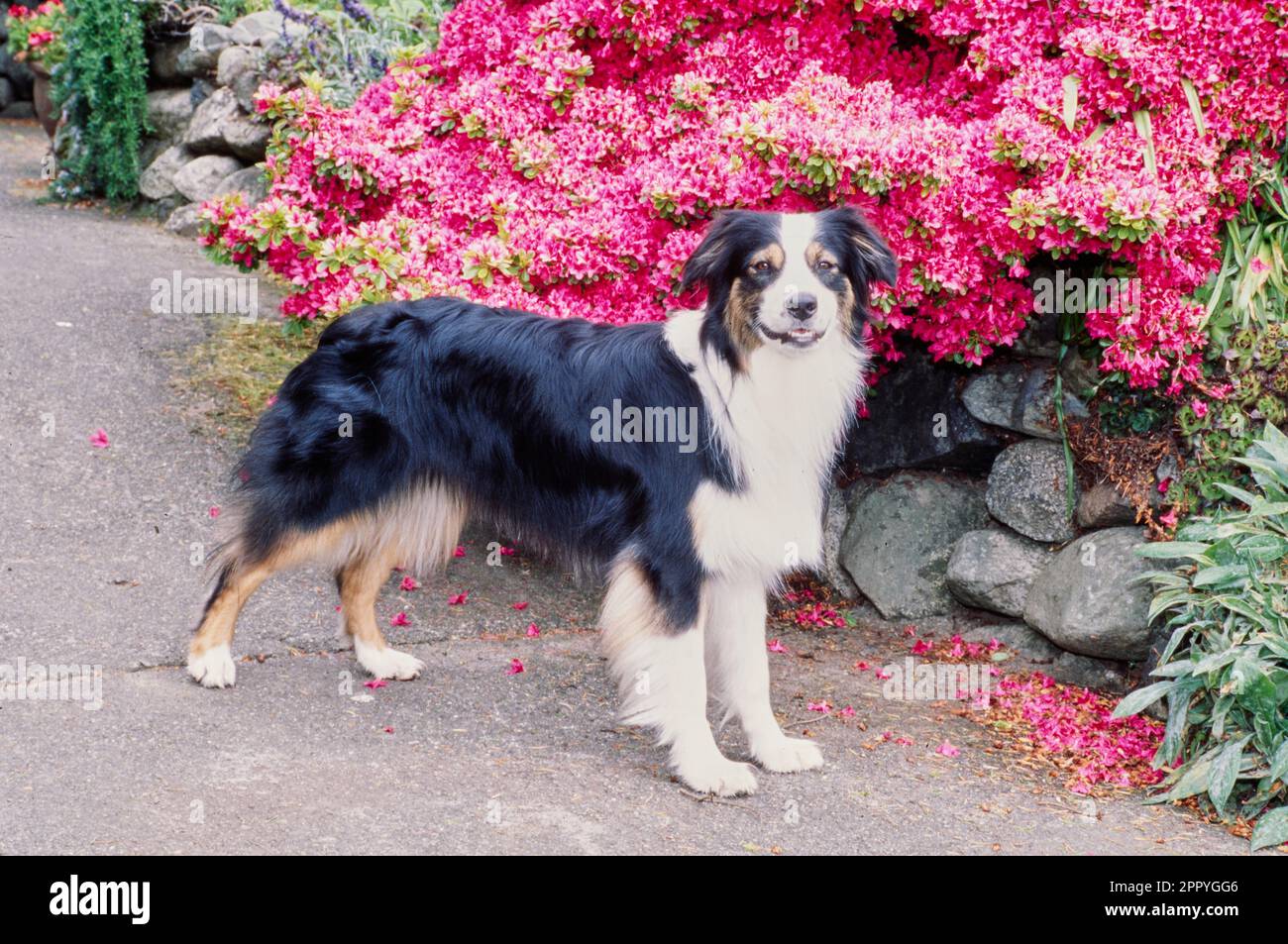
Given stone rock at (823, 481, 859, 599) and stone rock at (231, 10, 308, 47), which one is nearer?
stone rock at (823, 481, 859, 599)

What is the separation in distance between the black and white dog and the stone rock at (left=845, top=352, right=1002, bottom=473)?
4.31 feet

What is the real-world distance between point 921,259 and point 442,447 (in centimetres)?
179

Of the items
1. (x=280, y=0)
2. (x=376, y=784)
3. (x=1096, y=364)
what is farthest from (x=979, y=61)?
(x=280, y=0)

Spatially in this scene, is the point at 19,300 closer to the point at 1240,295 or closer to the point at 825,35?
the point at 825,35

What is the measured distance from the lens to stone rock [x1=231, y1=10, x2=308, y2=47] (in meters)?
9.13

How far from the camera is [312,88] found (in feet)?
19.0

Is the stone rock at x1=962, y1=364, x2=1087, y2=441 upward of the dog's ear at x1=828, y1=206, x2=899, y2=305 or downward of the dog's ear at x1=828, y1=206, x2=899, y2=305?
downward

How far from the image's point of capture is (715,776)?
13.4ft

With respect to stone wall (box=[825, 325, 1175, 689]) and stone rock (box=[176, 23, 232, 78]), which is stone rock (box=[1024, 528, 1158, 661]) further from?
stone rock (box=[176, 23, 232, 78])

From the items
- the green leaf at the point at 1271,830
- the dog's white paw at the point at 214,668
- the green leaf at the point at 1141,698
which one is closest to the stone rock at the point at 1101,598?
the green leaf at the point at 1141,698

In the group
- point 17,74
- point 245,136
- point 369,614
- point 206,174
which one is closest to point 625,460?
point 369,614

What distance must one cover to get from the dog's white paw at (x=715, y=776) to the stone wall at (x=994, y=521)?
1523 millimetres

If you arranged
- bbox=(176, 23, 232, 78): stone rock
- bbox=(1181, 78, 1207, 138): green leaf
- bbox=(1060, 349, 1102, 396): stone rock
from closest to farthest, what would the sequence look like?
bbox=(1181, 78, 1207, 138): green leaf, bbox=(1060, 349, 1102, 396): stone rock, bbox=(176, 23, 232, 78): stone rock

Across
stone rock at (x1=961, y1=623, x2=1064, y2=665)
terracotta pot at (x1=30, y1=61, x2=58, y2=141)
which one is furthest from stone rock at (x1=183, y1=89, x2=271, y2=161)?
stone rock at (x1=961, y1=623, x2=1064, y2=665)
